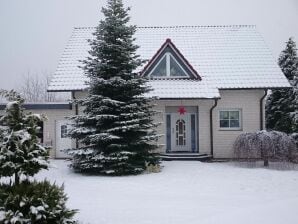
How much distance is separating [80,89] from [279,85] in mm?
10079

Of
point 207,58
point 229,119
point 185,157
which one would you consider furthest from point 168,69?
point 185,157

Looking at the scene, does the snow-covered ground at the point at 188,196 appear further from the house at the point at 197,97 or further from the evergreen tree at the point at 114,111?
the house at the point at 197,97

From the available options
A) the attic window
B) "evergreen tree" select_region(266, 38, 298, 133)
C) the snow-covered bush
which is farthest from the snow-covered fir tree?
"evergreen tree" select_region(266, 38, 298, 133)

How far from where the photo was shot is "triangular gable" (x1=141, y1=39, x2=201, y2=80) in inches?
797

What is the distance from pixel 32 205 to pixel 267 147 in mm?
11946

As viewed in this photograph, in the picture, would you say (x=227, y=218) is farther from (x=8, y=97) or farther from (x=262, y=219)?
(x=8, y=97)

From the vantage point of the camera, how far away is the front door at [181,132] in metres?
20.9

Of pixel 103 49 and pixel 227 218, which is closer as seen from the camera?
pixel 227 218

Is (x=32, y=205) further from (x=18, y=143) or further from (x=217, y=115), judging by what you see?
(x=217, y=115)

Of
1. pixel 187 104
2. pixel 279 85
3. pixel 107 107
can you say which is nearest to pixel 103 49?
pixel 107 107

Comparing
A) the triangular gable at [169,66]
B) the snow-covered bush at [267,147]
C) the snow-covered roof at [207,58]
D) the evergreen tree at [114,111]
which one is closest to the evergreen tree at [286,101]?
the snow-covered roof at [207,58]

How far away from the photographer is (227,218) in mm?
8555

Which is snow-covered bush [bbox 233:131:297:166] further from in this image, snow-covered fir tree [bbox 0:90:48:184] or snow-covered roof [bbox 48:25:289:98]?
snow-covered fir tree [bbox 0:90:48:184]

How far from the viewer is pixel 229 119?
67.9ft
